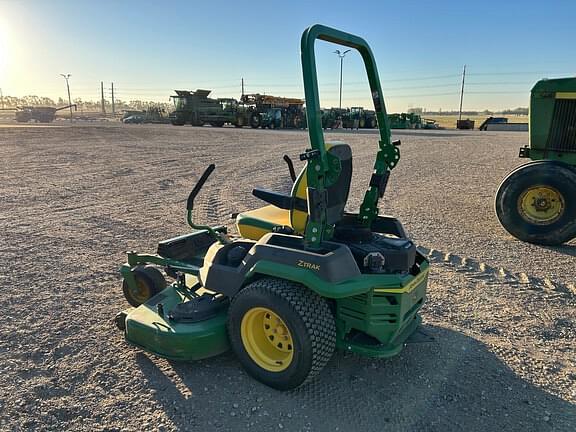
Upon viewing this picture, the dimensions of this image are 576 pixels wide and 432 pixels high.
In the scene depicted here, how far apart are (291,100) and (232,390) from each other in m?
37.5

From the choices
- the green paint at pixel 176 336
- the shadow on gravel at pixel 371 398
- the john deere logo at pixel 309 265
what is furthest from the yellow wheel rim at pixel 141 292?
the john deere logo at pixel 309 265

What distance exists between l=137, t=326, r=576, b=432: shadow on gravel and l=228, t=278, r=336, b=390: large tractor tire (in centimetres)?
16

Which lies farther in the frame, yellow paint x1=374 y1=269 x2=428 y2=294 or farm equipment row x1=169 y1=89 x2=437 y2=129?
farm equipment row x1=169 y1=89 x2=437 y2=129

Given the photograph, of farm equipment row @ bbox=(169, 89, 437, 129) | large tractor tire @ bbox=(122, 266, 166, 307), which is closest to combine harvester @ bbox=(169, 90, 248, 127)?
farm equipment row @ bbox=(169, 89, 437, 129)

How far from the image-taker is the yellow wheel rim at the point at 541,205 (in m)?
5.71

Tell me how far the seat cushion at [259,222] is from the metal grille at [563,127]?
4.93 m

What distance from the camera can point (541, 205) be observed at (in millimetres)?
5836

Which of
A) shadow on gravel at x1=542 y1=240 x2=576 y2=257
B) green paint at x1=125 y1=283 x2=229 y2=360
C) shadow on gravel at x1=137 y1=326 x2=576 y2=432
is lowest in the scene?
shadow on gravel at x1=137 y1=326 x2=576 y2=432

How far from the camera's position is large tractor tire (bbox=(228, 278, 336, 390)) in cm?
254

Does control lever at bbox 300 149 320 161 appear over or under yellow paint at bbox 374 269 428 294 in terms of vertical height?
over

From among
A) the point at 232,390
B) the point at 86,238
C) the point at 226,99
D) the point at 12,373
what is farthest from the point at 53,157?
the point at 226,99

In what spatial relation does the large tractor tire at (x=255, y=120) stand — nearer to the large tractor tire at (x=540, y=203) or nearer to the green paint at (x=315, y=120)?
the large tractor tire at (x=540, y=203)

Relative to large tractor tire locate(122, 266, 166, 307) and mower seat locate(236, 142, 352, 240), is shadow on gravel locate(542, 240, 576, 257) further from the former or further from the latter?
large tractor tire locate(122, 266, 166, 307)

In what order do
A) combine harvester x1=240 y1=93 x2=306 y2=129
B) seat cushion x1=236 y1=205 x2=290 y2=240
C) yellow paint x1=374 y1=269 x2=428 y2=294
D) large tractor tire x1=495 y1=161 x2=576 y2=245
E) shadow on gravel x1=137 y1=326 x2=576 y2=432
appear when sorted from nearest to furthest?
shadow on gravel x1=137 y1=326 x2=576 y2=432 < yellow paint x1=374 y1=269 x2=428 y2=294 < seat cushion x1=236 y1=205 x2=290 y2=240 < large tractor tire x1=495 y1=161 x2=576 y2=245 < combine harvester x1=240 y1=93 x2=306 y2=129
